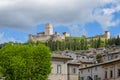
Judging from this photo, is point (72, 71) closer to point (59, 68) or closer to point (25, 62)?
point (59, 68)

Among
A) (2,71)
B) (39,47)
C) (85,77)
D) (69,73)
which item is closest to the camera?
(2,71)

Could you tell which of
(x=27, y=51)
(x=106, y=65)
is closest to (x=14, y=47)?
(x=27, y=51)

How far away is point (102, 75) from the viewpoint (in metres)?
85.7

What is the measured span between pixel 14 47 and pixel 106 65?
1969cm

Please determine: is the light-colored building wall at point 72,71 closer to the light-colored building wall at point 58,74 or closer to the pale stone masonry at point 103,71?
the light-colored building wall at point 58,74

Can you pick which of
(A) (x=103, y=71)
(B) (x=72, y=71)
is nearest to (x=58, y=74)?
(B) (x=72, y=71)

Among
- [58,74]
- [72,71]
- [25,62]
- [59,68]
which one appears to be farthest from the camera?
[72,71]

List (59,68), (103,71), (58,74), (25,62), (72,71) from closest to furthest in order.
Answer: (25,62), (58,74), (59,68), (72,71), (103,71)

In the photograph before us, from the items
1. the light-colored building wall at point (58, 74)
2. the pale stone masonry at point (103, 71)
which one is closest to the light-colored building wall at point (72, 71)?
the light-colored building wall at point (58, 74)

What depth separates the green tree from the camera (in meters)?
71.0

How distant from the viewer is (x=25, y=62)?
237 feet

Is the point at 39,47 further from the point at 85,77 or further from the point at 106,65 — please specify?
the point at 85,77

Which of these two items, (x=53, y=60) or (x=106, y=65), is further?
(x=106, y=65)

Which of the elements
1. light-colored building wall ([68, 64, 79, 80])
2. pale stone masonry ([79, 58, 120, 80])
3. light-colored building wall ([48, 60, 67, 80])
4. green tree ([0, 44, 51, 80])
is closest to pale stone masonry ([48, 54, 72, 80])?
light-colored building wall ([48, 60, 67, 80])
